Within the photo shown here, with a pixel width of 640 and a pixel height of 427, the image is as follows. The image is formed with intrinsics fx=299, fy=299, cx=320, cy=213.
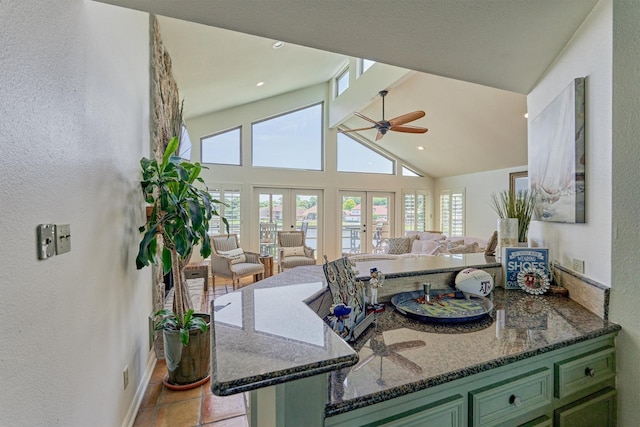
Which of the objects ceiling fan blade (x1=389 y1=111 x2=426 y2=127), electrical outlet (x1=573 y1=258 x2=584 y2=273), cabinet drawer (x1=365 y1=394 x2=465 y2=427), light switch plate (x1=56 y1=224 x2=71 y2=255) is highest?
ceiling fan blade (x1=389 y1=111 x2=426 y2=127)

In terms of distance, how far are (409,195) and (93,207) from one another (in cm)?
730

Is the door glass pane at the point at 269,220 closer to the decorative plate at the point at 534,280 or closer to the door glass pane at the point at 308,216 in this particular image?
the door glass pane at the point at 308,216

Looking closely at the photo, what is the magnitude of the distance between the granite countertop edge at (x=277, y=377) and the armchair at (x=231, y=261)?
4321mm

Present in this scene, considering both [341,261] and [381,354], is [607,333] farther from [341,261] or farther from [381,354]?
[341,261]

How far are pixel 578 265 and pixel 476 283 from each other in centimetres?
50

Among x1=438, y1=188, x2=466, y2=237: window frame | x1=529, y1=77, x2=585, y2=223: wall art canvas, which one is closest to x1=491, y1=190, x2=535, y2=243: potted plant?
x1=529, y1=77, x2=585, y2=223: wall art canvas

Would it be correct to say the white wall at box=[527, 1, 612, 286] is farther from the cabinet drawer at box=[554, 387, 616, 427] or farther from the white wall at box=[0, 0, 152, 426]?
the white wall at box=[0, 0, 152, 426]

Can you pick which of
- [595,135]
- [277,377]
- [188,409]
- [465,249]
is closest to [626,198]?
[595,135]

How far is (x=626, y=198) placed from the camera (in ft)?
3.99

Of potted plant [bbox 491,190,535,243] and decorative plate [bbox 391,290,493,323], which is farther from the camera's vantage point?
potted plant [bbox 491,190,535,243]

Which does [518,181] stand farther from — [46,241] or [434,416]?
[46,241]

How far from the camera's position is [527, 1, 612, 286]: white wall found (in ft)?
4.19

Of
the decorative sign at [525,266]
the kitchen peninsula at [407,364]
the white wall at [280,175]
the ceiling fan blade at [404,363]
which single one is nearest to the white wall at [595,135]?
the decorative sign at [525,266]

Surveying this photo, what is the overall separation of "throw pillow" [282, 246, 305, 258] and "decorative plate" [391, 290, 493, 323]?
14.3 feet
